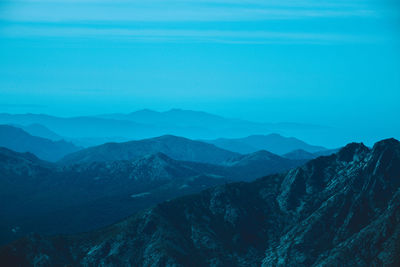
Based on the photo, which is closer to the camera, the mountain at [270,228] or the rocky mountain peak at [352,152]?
the mountain at [270,228]

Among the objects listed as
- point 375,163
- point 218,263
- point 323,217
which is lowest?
point 218,263

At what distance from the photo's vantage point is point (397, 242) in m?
125

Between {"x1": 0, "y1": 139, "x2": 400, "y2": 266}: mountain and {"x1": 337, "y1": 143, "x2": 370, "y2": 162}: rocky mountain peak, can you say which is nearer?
{"x1": 0, "y1": 139, "x2": 400, "y2": 266}: mountain

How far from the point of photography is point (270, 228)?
524 feet

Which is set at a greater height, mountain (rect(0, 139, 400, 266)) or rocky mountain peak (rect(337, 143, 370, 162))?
rocky mountain peak (rect(337, 143, 370, 162))

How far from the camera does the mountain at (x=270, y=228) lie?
447ft

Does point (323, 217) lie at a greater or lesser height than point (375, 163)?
lesser

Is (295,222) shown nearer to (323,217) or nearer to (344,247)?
(323,217)

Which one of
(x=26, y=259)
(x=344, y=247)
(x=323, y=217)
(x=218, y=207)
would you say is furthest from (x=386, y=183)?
(x=26, y=259)

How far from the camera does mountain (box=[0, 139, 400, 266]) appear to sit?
136375mm

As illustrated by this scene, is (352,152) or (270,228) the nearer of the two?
(270,228)

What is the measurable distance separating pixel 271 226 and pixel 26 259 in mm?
61997

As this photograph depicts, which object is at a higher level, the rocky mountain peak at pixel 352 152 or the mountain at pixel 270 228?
the rocky mountain peak at pixel 352 152

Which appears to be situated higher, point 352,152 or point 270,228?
point 352,152
